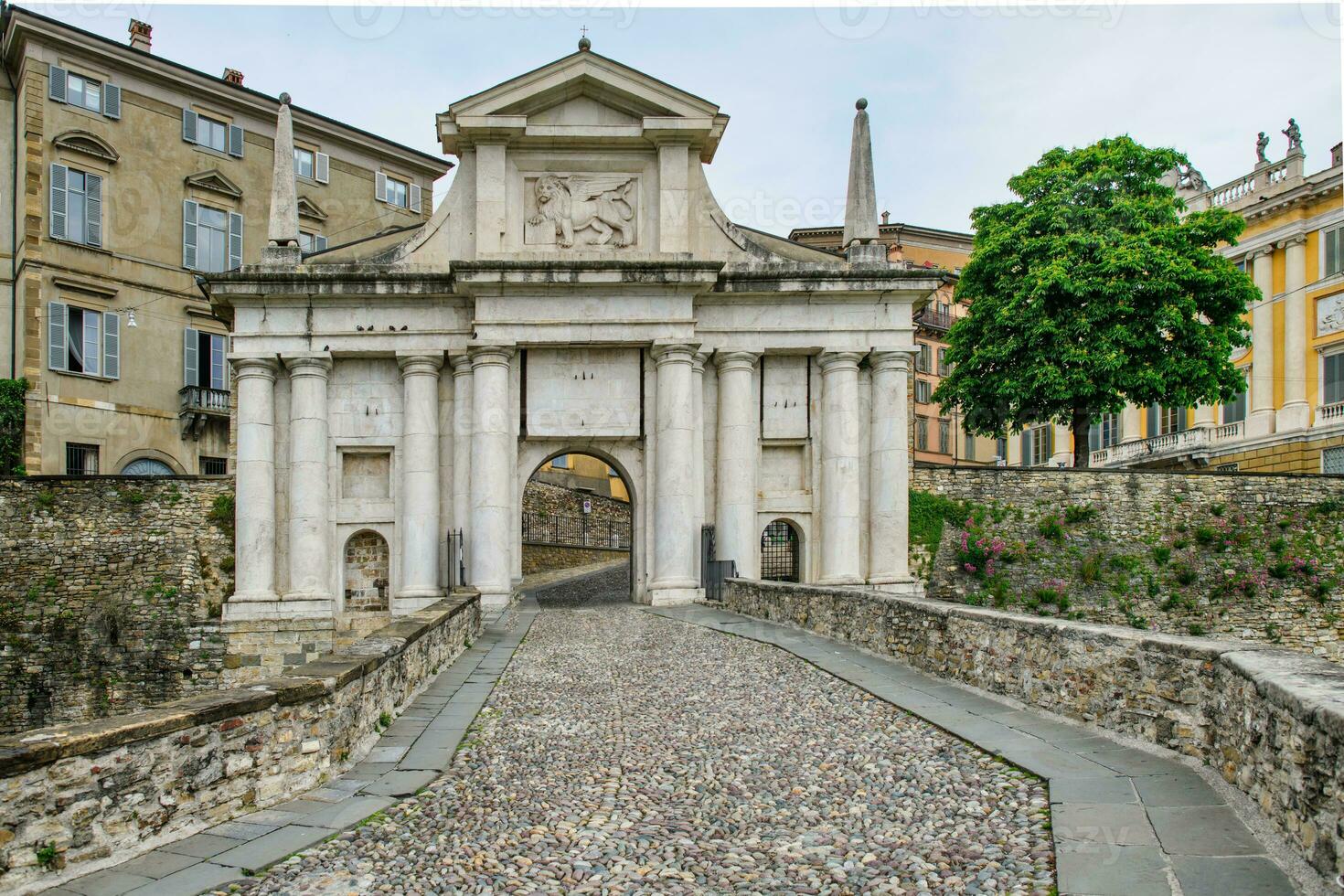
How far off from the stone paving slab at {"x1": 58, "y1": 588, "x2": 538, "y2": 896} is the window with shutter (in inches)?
1159

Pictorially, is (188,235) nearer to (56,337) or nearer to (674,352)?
(56,337)

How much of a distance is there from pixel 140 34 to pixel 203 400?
43.0ft

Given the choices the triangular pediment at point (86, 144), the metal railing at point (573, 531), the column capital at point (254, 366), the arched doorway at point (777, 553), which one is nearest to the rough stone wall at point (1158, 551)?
the arched doorway at point (777, 553)

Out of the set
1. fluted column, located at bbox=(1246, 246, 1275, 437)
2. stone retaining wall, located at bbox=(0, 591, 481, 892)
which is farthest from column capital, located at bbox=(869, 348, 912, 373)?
stone retaining wall, located at bbox=(0, 591, 481, 892)

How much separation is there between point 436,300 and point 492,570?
6505mm

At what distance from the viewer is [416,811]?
22.5 ft

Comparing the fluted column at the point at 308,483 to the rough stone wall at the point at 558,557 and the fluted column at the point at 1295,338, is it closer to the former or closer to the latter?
the rough stone wall at the point at 558,557

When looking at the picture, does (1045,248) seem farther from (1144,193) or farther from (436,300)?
(436,300)

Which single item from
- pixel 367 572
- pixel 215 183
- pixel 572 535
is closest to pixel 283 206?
pixel 367 572

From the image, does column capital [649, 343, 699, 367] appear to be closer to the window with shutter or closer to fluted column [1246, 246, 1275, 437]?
the window with shutter

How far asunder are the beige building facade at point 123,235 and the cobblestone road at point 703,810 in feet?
81.1

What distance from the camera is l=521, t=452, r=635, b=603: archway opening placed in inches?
1464

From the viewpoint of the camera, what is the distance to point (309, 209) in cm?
3934

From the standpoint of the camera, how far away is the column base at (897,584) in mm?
25781
